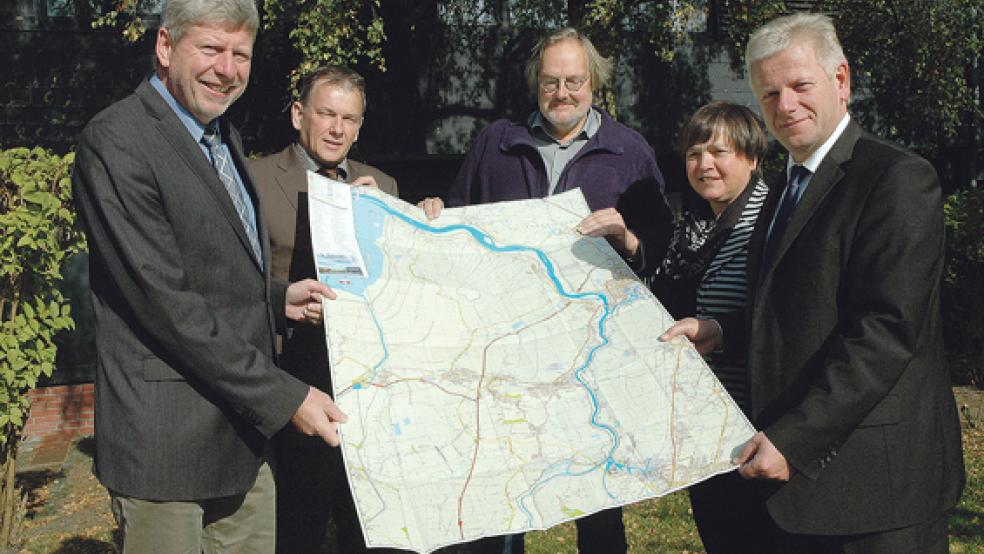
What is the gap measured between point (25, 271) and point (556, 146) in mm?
3386

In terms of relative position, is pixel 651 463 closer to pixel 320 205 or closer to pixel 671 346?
pixel 671 346

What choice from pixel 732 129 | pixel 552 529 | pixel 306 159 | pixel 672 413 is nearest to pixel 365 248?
pixel 306 159

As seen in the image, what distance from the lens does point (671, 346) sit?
9.93ft

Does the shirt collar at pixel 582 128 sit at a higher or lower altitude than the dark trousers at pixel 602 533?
higher

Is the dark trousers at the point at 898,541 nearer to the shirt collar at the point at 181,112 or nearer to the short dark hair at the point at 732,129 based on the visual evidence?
the short dark hair at the point at 732,129

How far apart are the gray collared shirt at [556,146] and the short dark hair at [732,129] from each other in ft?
1.69

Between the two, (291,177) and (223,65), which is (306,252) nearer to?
(291,177)

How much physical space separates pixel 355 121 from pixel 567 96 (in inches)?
35.5

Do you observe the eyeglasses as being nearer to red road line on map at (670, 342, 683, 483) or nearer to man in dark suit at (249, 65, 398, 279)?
man in dark suit at (249, 65, 398, 279)

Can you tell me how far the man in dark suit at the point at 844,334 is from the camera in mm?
2482

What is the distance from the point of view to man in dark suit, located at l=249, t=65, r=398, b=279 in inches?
147

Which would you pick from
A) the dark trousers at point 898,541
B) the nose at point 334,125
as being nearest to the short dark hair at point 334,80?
the nose at point 334,125

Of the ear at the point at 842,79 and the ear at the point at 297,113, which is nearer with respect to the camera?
the ear at the point at 842,79

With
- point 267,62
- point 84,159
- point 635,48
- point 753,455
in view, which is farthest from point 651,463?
point 635,48
